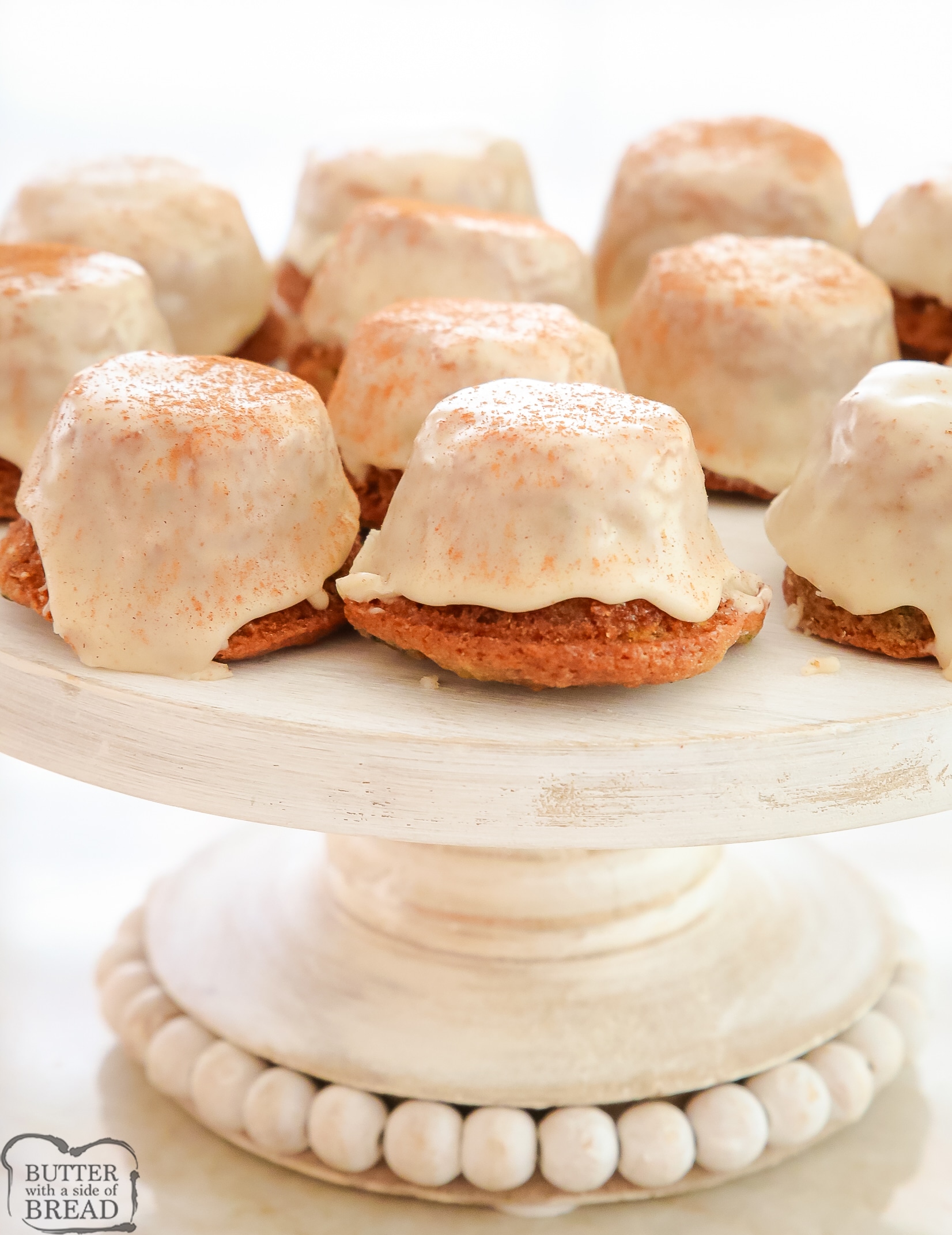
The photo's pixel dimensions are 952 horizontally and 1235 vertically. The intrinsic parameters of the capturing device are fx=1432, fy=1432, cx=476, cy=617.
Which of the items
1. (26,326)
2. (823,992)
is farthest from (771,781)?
(26,326)

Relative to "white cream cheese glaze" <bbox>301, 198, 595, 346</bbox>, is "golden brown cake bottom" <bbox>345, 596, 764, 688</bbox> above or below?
below

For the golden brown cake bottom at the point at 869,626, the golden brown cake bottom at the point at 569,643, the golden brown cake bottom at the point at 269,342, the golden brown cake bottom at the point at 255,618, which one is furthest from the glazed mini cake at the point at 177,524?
the golden brown cake bottom at the point at 269,342

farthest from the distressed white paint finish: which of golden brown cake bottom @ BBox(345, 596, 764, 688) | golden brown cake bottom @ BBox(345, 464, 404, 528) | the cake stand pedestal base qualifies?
golden brown cake bottom @ BBox(345, 596, 764, 688)

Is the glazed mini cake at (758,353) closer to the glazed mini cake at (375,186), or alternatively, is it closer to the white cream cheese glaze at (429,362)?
the white cream cheese glaze at (429,362)

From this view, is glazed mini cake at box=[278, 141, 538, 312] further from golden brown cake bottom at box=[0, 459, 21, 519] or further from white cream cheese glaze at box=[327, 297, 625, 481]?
golden brown cake bottom at box=[0, 459, 21, 519]

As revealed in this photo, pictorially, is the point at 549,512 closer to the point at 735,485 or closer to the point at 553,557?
the point at 553,557

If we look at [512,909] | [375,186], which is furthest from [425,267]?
[512,909]

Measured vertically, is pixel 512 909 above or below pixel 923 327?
below

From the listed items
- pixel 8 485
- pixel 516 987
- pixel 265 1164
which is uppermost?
pixel 8 485
